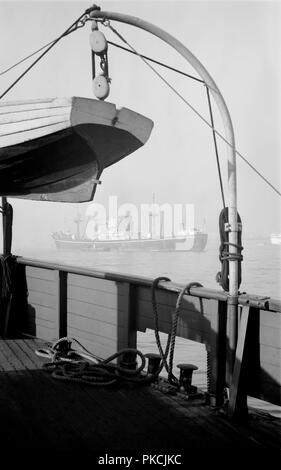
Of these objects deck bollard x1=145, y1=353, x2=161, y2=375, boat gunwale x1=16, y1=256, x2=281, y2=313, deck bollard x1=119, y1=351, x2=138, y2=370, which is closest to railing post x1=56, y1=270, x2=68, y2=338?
boat gunwale x1=16, y1=256, x2=281, y2=313

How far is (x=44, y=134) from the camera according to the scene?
13.3 feet

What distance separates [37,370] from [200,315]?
198 centimetres

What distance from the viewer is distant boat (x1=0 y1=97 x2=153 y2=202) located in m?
3.84

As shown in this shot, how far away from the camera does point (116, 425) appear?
3734 millimetres

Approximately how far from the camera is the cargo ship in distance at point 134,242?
115562mm

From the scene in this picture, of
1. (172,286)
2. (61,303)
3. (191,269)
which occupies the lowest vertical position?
(191,269)

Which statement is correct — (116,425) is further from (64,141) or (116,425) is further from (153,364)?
(64,141)

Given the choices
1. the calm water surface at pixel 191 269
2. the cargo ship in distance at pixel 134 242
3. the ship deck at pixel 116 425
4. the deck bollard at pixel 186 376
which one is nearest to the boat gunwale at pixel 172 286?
the deck bollard at pixel 186 376

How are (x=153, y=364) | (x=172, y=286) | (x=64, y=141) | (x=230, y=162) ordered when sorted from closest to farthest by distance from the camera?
(x=230, y=162), (x=64, y=141), (x=172, y=286), (x=153, y=364)

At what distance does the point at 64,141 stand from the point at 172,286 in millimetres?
1789

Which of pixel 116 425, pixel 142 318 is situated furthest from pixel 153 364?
pixel 116 425

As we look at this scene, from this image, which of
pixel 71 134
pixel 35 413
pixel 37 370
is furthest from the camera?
pixel 37 370

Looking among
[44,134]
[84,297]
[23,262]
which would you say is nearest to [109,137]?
[44,134]
